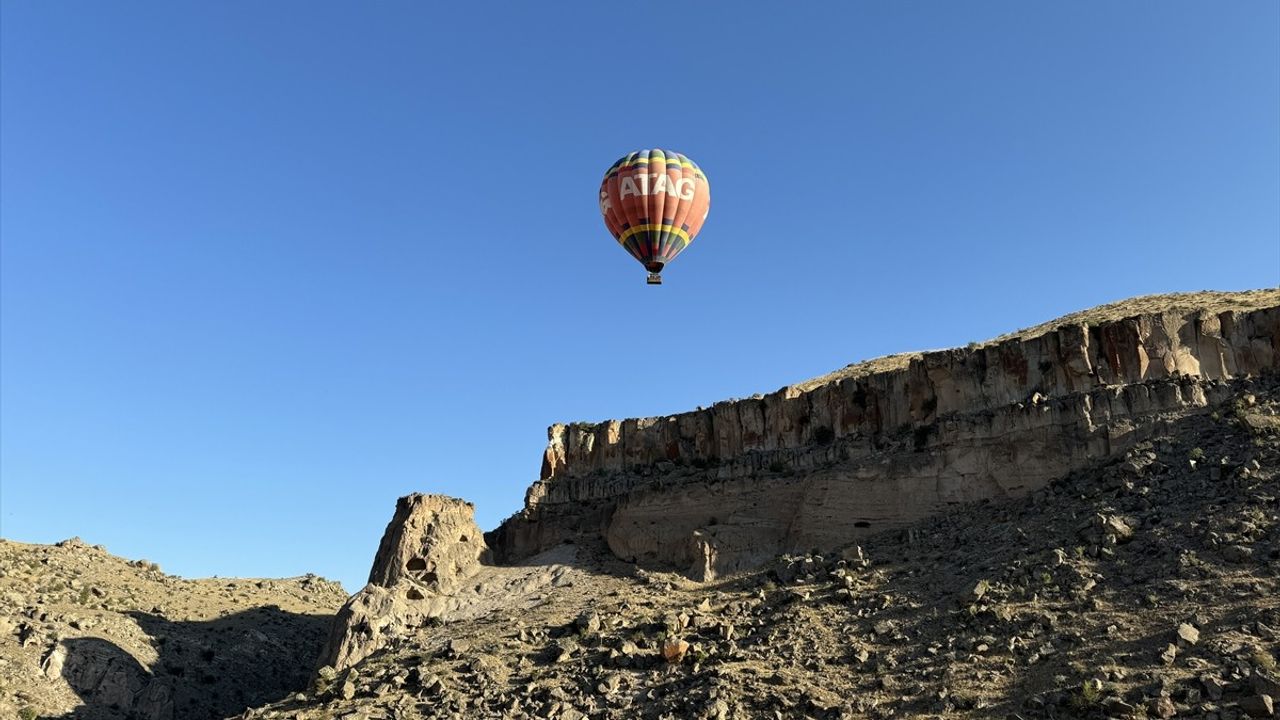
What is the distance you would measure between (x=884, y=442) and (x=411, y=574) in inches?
770

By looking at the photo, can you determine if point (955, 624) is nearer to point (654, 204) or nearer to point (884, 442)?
point (884, 442)

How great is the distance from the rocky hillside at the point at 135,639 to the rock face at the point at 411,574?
6260 mm

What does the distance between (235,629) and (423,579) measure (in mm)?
11339

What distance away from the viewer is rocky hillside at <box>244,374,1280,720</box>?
23.6 meters

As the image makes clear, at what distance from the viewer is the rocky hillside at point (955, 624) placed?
23.6 meters

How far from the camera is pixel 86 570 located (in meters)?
48.5

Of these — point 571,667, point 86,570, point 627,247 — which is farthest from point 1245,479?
point 86,570

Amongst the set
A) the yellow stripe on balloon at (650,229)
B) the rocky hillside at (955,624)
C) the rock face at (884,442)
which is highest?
the yellow stripe on balloon at (650,229)

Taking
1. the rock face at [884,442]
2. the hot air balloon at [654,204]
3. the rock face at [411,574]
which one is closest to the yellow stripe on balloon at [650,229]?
the hot air balloon at [654,204]

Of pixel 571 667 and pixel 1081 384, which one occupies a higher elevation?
pixel 1081 384

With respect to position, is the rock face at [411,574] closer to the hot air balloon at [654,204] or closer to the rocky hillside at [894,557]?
the rocky hillside at [894,557]

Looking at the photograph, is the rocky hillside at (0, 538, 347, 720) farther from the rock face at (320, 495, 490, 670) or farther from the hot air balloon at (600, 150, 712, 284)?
the hot air balloon at (600, 150, 712, 284)

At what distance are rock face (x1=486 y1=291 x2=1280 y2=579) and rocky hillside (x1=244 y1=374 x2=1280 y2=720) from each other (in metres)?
1.05

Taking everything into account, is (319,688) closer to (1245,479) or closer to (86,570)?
(86,570)
